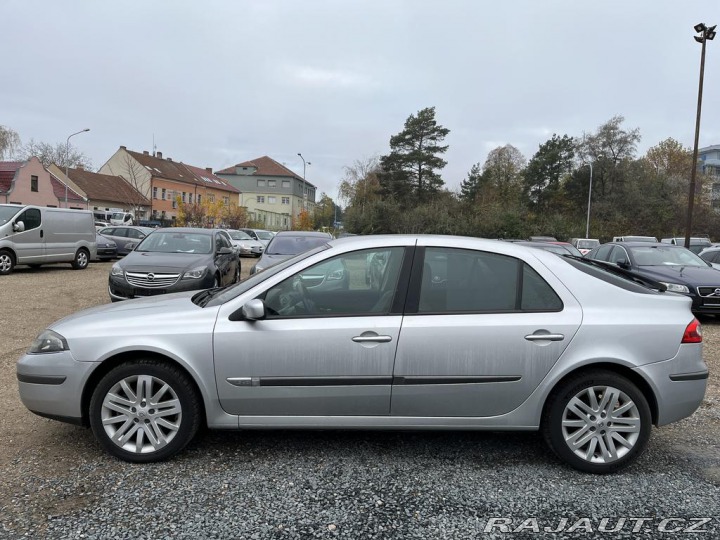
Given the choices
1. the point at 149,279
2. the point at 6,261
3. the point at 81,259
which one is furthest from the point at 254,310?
the point at 81,259

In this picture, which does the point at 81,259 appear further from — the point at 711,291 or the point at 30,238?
the point at 711,291

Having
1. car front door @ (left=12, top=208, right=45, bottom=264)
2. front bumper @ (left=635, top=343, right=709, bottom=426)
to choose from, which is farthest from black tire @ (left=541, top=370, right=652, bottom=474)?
car front door @ (left=12, top=208, right=45, bottom=264)

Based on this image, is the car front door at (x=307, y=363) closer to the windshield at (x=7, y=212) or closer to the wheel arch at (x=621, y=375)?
the wheel arch at (x=621, y=375)

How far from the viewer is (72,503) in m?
2.91

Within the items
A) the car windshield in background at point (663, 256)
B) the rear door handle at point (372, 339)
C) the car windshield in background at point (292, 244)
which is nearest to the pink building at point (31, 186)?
the car windshield in background at point (292, 244)

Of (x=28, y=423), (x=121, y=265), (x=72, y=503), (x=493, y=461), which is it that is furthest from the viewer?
(x=121, y=265)

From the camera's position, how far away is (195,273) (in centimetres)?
895

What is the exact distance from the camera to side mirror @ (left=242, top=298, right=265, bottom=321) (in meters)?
3.26

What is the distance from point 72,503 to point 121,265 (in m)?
6.64

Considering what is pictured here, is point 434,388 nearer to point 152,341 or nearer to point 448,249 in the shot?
point 448,249

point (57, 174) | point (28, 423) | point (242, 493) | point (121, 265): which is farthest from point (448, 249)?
point (57, 174)

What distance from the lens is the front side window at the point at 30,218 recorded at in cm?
1373

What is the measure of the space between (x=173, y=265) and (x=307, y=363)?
6.34 meters

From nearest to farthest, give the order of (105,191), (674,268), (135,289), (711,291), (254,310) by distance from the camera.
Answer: (254,310) < (135,289) < (711,291) < (674,268) < (105,191)
